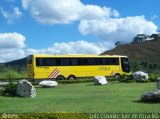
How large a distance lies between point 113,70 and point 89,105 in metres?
30.2

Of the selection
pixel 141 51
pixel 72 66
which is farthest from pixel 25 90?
pixel 141 51

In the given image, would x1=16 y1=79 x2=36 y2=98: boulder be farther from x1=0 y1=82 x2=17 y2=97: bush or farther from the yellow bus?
the yellow bus

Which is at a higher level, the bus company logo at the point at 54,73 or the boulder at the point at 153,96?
the bus company logo at the point at 54,73

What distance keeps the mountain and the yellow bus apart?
2385 inches

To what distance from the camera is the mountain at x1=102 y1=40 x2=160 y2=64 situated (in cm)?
10899

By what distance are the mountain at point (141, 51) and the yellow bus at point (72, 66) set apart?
60.6 metres

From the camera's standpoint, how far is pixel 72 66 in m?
44.0

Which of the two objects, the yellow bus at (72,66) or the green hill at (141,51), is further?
the green hill at (141,51)

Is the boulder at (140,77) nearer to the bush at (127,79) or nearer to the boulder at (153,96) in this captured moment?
the bush at (127,79)

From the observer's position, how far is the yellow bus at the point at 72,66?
41.9 meters

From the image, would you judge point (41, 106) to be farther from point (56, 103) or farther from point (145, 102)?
point (145, 102)

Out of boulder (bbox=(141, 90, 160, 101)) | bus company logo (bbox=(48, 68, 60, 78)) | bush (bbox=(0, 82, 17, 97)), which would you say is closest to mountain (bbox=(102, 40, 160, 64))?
bus company logo (bbox=(48, 68, 60, 78))

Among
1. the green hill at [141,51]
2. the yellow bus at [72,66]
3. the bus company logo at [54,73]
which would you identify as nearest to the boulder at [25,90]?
the yellow bus at [72,66]

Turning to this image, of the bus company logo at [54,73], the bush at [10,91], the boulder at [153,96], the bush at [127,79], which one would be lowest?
the boulder at [153,96]
